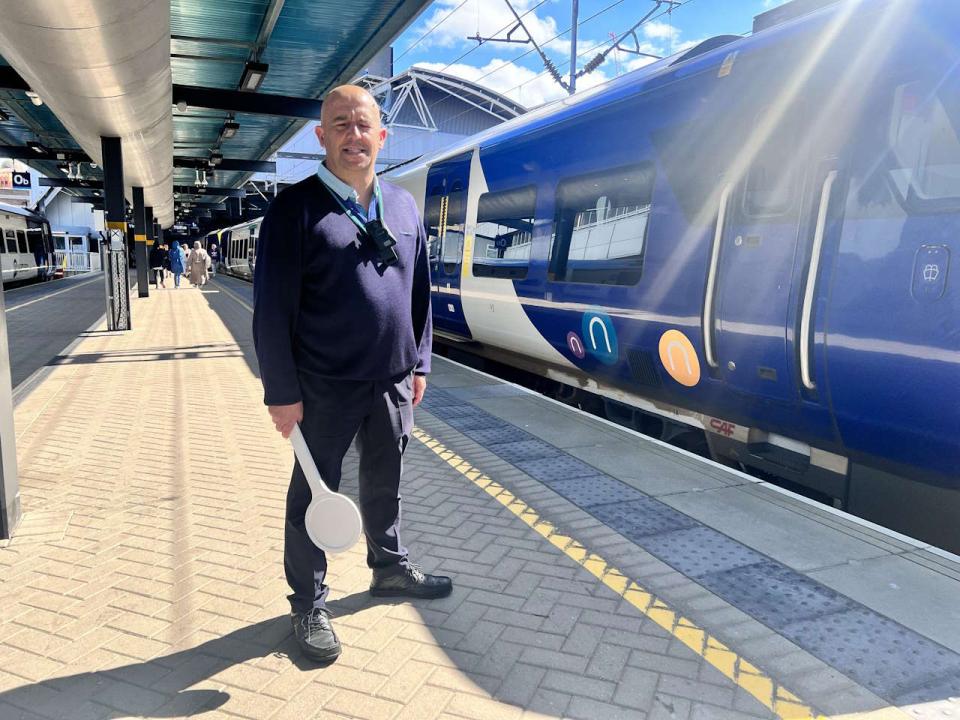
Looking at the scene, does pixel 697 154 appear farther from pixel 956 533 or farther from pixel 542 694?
pixel 542 694

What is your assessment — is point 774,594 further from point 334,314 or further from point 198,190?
point 198,190

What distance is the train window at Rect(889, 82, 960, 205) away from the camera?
123 inches

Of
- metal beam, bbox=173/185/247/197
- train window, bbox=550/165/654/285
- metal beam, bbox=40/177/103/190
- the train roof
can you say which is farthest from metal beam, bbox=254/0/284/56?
metal beam, bbox=173/185/247/197

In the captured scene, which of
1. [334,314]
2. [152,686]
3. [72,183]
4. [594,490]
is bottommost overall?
[152,686]

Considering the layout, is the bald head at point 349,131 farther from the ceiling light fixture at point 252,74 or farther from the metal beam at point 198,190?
the metal beam at point 198,190

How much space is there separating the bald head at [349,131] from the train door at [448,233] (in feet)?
19.3

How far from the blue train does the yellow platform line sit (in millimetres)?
1499

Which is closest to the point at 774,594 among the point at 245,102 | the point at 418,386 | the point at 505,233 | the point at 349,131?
the point at 418,386

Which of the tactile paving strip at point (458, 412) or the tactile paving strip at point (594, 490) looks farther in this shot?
the tactile paving strip at point (458, 412)

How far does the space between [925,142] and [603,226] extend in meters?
2.56

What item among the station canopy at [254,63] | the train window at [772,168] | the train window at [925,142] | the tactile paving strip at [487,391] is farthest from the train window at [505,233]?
the train window at [925,142]

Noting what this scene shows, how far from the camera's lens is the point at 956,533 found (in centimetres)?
341

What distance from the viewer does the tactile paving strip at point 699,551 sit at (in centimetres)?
323

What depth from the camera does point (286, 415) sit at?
7.86 ft
